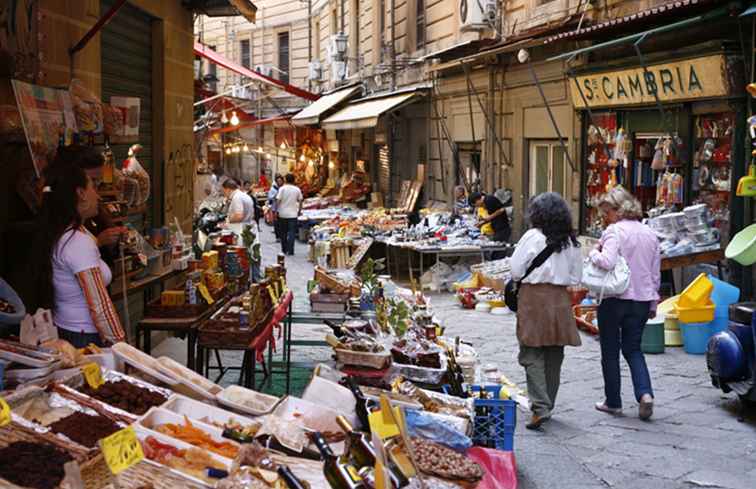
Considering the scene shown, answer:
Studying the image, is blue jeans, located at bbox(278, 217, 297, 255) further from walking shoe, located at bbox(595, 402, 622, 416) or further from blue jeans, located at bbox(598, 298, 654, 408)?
blue jeans, located at bbox(598, 298, 654, 408)

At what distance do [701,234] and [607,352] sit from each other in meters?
3.49

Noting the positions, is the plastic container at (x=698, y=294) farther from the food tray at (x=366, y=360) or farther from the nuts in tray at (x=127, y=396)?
the nuts in tray at (x=127, y=396)

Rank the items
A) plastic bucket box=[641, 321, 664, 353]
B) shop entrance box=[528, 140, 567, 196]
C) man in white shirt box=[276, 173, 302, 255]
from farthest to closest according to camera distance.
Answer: man in white shirt box=[276, 173, 302, 255] < shop entrance box=[528, 140, 567, 196] < plastic bucket box=[641, 321, 664, 353]

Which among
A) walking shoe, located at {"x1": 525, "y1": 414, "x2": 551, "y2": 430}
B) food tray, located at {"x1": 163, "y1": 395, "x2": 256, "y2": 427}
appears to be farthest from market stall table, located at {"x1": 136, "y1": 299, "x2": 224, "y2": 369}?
walking shoe, located at {"x1": 525, "y1": 414, "x2": 551, "y2": 430}

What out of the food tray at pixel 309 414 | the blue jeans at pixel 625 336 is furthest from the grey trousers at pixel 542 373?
the food tray at pixel 309 414

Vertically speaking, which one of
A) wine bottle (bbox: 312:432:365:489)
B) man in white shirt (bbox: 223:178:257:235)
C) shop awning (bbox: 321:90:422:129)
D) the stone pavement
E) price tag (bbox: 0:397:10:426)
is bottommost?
the stone pavement

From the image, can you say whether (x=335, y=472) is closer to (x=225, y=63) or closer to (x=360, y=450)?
(x=360, y=450)

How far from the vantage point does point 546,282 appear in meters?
6.80

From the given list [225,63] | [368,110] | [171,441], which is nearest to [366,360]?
[171,441]

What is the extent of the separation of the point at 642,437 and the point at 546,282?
1.38 m

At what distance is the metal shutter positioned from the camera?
26.8 feet

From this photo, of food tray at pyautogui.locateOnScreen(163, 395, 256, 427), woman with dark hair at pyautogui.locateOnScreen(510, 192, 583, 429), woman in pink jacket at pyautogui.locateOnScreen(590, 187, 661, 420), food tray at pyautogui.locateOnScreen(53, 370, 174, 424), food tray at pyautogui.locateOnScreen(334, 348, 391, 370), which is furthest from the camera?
woman in pink jacket at pyautogui.locateOnScreen(590, 187, 661, 420)

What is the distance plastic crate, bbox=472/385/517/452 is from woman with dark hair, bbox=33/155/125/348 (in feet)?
7.29

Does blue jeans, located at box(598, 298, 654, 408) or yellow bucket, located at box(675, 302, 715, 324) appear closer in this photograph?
blue jeans, located at box(598, 298, 654, 408)
